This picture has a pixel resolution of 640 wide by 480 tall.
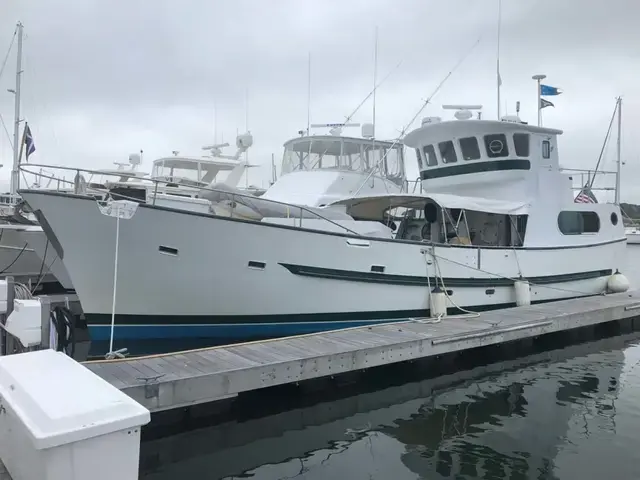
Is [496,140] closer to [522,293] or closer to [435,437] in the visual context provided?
[522,293]

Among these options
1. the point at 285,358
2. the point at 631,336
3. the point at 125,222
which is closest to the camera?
the point at 285,358

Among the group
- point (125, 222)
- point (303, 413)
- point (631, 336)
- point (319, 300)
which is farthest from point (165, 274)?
point (631, 336)

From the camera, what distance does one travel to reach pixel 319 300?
8.90m

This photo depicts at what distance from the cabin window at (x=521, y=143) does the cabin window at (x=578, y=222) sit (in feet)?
5.34

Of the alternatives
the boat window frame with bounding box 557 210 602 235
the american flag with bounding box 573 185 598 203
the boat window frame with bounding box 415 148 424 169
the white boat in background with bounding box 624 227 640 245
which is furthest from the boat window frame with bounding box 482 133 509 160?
the white boat in background with bounding box 624 227 640 245

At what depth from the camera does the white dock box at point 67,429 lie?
95.4 inches

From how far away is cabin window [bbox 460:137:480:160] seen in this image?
11.6 metres

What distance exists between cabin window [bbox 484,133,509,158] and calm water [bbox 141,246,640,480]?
17.2 feet

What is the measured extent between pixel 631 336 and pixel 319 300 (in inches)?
272

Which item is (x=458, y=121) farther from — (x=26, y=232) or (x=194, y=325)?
(x=26, y=232)

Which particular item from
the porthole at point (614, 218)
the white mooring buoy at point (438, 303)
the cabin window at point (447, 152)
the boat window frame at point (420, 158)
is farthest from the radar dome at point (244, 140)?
the porthole at point (614, 218)

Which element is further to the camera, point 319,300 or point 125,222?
point 319,300

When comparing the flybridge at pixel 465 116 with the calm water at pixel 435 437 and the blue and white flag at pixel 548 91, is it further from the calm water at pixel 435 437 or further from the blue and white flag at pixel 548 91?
the calm water at pixel 435 437

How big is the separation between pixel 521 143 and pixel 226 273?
6929 millimetres
